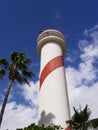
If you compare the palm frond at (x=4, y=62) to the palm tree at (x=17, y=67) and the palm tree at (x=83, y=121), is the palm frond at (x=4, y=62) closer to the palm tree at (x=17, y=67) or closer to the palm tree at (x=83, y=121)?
the palm tree at (x=17, y=67)

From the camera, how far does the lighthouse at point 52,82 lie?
64.6ft

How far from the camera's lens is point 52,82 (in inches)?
850

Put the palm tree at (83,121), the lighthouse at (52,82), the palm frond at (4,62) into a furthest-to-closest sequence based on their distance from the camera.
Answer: the palm frond at (4,62)
the lighthouse at (52,82)
the palm tree at (83,121)

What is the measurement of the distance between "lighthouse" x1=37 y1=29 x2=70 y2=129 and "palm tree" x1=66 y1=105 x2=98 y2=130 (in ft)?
6.84

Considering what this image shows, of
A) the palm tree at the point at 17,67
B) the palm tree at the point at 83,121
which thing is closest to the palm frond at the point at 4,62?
the palm tree at the point at 17,67

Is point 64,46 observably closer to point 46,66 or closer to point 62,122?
point 46,66

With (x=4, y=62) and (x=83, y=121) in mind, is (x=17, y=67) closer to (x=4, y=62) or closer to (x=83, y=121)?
(x=4, y=62)

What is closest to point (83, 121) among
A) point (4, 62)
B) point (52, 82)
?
point (52, 82)

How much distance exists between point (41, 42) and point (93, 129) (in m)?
12.0

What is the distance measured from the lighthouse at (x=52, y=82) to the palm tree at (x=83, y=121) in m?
2.08

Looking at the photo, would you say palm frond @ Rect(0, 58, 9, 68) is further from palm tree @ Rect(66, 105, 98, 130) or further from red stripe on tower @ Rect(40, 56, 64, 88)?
palm tree @ Rect(66, 105, 98, 130)

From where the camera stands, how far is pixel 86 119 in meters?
17.0

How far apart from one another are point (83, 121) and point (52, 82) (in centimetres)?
564

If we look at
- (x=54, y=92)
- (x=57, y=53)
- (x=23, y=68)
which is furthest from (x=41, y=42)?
(x=54, y=92)
